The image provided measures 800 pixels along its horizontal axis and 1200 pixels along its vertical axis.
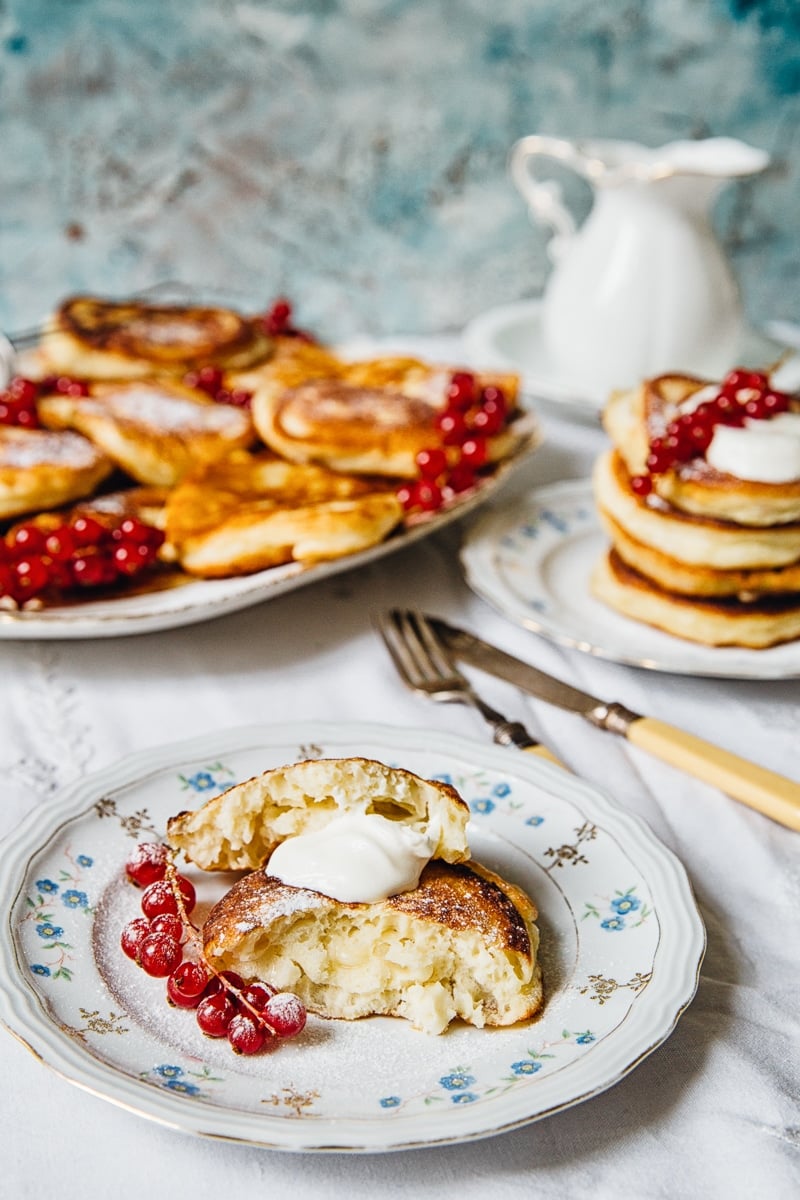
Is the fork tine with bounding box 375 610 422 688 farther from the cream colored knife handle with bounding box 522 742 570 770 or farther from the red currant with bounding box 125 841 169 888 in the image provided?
the red currant with bounding box 125 841 169 888

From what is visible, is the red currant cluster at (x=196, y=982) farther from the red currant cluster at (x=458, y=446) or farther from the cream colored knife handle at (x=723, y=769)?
the red currant cluster at (x=458, y=446)

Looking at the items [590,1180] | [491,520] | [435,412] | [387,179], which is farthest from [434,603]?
[387,179]

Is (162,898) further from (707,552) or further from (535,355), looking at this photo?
(535,355)

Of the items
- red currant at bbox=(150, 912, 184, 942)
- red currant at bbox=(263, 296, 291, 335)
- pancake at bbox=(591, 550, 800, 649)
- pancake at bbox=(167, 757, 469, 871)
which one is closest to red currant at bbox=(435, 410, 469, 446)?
pancake at bbox=(591, 550, 800, 649)

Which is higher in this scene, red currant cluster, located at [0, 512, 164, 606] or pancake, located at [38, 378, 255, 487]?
pancake, located at [38, 378, 255, 487]

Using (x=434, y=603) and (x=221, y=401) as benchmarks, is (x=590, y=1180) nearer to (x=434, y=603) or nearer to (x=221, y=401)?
(x=434, y=603)

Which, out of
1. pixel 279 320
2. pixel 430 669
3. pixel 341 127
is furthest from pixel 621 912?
pixel 341 127

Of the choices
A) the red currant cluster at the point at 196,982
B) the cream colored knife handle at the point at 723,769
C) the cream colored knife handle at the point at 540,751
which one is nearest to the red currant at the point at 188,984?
the red currant cluster at the point at 196,982
